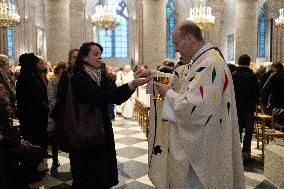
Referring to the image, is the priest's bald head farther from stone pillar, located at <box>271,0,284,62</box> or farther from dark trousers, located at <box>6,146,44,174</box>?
stone pillar, located at <box>271,0,284,62</box>

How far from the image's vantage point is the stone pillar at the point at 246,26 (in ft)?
42.1

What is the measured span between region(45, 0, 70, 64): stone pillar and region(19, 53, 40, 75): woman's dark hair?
655 centimetres

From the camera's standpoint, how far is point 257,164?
18.2 feet

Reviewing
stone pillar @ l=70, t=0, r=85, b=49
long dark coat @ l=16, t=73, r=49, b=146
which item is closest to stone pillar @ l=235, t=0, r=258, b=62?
long dark coat @ l=16, t=73, r=49, b=146

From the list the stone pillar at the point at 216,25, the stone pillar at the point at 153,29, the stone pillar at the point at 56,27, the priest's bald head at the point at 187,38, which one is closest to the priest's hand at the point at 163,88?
the priest's bald head at the point at 187,38

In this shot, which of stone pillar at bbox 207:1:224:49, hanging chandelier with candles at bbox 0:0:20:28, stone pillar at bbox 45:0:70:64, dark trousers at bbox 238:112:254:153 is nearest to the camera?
dark trousers at bbox 238:112:254:153

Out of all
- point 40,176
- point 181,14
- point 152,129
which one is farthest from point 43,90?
point 181,14

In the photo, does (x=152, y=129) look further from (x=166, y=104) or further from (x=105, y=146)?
(x=105, y=146)

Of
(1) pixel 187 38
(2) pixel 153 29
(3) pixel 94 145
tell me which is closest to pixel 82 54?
(3) pixel 94 145

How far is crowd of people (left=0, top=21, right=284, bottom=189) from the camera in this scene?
7.52ft

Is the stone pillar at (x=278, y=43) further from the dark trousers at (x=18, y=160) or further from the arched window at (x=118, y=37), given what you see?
the dark trousers at (x=18, y=160)

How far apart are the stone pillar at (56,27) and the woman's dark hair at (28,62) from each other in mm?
6549

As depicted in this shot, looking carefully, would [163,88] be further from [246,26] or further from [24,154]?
[246,26]

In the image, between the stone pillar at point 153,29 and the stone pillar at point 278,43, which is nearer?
the stone pillar at point 153,29
